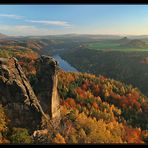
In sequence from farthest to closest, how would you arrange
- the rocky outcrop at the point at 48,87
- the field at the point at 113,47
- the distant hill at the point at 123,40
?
the distant hill at the point at 123,40 → the field at the point at 113,47 → the rocky outcrop at the point at 48,87

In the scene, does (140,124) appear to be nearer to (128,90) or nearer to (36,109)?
(128,90)

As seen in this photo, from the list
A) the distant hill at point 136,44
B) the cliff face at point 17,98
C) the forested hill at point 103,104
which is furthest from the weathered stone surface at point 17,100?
the distant hill at point 136,44

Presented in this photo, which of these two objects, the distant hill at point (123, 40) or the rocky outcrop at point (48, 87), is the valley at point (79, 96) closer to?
the rocky outcrop at point (48, 87)

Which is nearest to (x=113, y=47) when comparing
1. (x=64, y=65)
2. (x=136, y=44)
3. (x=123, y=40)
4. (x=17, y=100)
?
(x=136, y=44)

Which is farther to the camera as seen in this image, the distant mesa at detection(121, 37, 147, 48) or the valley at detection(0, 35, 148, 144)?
the distant mesa at detection(121, 37, 147, 48)

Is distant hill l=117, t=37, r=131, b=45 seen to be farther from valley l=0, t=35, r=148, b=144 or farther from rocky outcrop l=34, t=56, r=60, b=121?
rocky outcrop l=34, t=56, r=60, b=121

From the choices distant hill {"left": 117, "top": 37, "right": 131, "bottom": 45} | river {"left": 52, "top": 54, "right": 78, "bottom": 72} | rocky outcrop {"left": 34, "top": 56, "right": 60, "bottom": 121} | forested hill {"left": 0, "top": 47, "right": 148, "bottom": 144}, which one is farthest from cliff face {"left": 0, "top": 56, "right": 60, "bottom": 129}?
distant hill {"left": 117, "top": 37, "right": 131, "bottom": 45}

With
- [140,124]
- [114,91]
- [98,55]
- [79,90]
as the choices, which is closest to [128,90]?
[114,91]

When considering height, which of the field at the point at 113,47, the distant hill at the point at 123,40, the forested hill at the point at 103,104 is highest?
the distant hill at the point at 123,40
